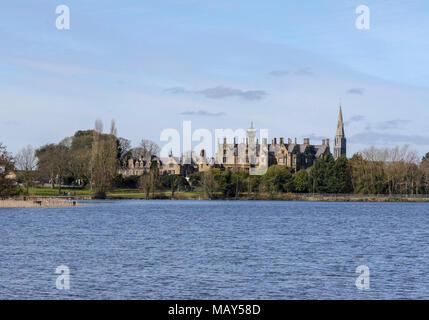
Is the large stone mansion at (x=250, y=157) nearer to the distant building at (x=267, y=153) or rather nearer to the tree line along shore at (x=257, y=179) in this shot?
the distant building at (x=267, y=153)

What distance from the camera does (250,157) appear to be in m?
161

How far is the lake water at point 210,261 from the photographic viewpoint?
85.0ft

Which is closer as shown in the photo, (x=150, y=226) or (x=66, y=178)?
(x=150, y=226)

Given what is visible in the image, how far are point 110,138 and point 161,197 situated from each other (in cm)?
2163

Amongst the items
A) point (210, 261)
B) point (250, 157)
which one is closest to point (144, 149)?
point (250, 157)

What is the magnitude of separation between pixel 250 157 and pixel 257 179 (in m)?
28.9

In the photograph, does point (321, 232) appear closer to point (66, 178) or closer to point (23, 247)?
point (23, 247)

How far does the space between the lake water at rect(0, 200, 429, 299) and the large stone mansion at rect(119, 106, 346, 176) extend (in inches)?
3881

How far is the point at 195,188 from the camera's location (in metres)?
138

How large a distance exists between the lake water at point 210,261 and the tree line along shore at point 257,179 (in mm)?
58285

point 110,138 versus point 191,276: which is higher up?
point 110,138

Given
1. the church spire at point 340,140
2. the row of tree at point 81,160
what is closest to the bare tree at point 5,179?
the row of tree at point 81,160

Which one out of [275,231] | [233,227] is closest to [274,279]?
[275,231]

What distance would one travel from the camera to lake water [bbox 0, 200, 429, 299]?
25.9m
